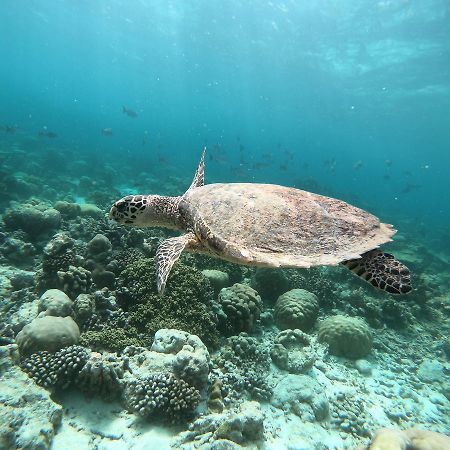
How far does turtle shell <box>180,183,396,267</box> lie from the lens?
3951 mm

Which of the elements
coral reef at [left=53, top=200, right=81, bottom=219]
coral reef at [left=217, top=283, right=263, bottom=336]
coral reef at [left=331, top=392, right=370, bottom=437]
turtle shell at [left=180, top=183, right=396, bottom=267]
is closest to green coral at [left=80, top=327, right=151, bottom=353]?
coral reef at [left=217, top=283, right=263, bottom=336]

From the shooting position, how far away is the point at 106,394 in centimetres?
404

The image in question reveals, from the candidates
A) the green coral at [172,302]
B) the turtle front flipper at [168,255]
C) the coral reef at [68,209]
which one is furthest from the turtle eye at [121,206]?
the coral reef at [68,209]

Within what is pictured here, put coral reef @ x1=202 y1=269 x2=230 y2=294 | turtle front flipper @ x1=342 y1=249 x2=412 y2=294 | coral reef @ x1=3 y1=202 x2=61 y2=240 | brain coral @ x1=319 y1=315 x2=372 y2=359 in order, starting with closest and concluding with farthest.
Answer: turtle front flipper @ x1=342 y1=249 x2=412 y2=294 → brain coral @ x1=319 y1=315 x2=372 y2=359 → coral reef @ x1=202 y1=269 x2=230 y2=294 → coral reef @ x1=3 y1=202 x2=61 y2=240

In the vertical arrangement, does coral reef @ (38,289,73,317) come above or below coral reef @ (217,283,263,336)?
below

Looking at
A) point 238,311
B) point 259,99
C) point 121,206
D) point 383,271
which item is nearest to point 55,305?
point 121,206

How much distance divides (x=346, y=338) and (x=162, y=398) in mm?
4279

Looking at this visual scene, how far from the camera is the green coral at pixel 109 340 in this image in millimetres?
4785

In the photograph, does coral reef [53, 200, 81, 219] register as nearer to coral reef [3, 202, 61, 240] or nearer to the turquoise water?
coral reef [3, 202, 61, 240]

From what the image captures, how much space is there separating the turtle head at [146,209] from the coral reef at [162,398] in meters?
2.76

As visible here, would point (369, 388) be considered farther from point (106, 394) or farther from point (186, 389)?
point (106, 394)

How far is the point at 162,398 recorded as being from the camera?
3.90 meters

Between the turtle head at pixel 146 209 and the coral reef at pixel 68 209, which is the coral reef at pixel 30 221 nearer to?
the coral reef at pixel 68 209

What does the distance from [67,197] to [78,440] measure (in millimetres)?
14460
